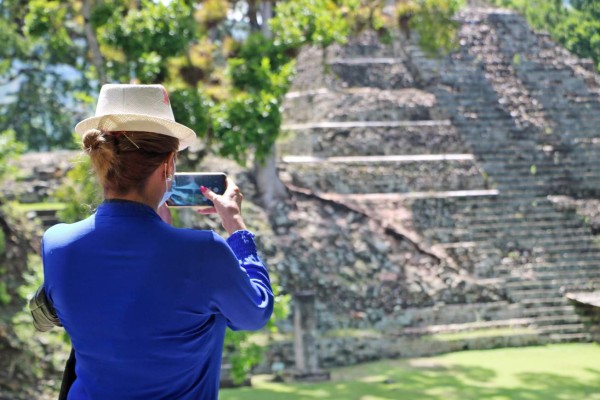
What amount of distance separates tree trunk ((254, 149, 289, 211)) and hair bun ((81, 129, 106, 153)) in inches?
425

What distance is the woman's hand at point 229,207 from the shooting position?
2279mm

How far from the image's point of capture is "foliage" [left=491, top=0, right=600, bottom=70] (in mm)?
16141

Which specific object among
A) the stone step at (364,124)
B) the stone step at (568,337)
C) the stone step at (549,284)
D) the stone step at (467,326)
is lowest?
the stone step at (568,337)

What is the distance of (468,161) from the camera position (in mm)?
14312

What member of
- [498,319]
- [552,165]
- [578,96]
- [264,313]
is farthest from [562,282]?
[264,313]

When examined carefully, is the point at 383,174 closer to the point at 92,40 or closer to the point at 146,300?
the point at 92,40

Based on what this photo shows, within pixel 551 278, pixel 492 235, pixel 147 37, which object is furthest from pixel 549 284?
pixel 147 37

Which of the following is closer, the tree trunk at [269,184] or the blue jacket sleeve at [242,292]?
the blue jacket sleeve at [242,292]

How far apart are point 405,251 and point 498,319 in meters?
1.46

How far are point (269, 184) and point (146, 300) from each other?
434 inches

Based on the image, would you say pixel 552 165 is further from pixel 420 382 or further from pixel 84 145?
pixel 84 145

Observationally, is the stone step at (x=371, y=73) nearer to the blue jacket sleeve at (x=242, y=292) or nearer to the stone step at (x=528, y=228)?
the stone step at (x=528, y=228)

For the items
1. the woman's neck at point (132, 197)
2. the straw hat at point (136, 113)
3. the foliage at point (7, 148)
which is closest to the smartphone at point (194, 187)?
the straw hat at point (136, 113)

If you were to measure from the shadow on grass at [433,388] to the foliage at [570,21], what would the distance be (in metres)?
7.93
